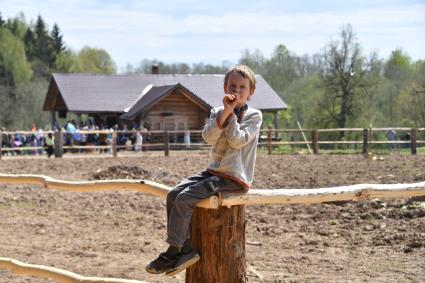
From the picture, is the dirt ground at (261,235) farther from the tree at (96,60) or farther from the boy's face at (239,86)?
the tree at (96,60)

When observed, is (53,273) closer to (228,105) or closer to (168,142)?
(228,105)

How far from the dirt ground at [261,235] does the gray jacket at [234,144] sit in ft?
11.2

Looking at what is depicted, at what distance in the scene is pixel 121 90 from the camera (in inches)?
1570

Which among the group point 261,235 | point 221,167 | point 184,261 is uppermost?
point 221,167

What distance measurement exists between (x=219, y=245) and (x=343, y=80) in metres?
47.9

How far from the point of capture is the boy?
3.60 meters

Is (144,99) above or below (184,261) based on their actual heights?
above

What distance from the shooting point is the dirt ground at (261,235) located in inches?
292

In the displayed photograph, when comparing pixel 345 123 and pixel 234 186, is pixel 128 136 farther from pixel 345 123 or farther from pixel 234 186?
pixel 234 186

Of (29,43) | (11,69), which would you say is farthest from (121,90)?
(29,43)

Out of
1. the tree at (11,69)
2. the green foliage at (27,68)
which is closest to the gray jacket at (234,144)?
the green foliage at (27,68)

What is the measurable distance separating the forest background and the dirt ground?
111ft

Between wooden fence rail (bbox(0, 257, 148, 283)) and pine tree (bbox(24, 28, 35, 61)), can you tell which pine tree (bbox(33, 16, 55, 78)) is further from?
Answer: wooden fence rail (bbox(0, 257, 148, 283))

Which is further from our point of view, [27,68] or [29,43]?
[29,43]
